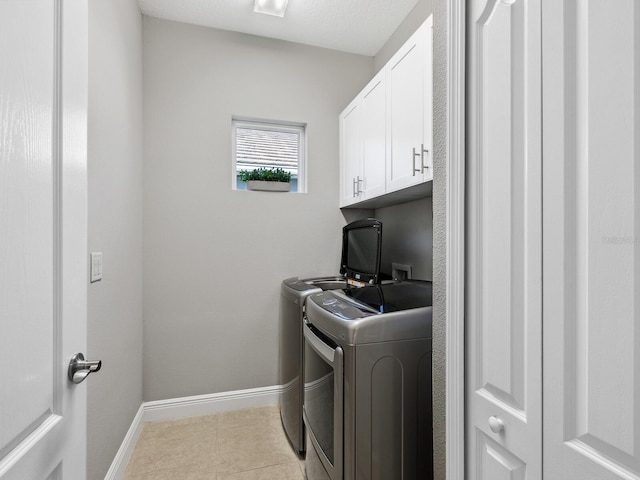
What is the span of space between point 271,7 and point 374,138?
1070 millimetres

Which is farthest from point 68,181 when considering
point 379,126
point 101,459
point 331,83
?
point 331,83

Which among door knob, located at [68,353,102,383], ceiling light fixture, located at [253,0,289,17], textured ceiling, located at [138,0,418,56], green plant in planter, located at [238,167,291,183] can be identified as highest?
textured ceiling, located at [138,0,418,56]

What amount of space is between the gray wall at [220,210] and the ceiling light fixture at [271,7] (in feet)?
1.16

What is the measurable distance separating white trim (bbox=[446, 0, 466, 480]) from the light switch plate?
4.48 feet

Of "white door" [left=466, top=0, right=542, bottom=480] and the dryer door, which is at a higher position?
"white door" [left=466, top=0, right=542, bottom=480]

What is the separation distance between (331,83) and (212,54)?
0.92 metres

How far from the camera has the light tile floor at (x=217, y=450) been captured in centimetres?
174

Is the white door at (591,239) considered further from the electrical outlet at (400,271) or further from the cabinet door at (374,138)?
the electrical outlet at (400,271)

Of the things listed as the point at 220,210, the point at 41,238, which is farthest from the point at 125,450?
the point at 41,238

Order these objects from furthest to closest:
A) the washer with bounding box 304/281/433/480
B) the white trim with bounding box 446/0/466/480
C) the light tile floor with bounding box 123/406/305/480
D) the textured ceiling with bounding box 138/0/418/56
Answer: the textured ceiling with bounding box 138/0/418/56 < the light tile floor with bounding box 123/406/305/480 < the washer with bounding box 304/281/433/480 < the white trim with bounding box 446/0/466/480

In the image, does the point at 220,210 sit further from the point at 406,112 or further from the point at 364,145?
the point at 406,112

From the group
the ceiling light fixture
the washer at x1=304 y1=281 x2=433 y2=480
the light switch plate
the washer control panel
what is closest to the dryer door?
the washer at x1=304 y1=281 x2=433 y2=480

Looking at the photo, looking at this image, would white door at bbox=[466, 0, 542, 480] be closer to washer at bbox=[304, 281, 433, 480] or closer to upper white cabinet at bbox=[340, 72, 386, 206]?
washer at bbox=[304, 281, 433, 480]

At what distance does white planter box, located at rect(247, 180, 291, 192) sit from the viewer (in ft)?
8.13
